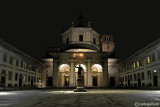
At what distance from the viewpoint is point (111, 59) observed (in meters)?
54.8

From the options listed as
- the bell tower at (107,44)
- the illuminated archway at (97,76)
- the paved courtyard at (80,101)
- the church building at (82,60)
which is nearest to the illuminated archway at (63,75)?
the church building at (82,60)

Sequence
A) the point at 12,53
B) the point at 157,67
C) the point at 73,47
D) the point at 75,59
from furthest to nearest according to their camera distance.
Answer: the point at 73,47 < the point at 75,59 < the point at 12,53 < the point at 157,67

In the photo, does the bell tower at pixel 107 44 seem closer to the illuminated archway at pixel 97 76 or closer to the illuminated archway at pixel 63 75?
the illuminated archway at pixel 97 76

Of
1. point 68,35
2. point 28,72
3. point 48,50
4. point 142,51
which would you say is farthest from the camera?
point 48,50

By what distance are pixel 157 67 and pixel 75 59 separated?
22.0 m

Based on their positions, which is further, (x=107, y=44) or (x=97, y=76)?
(x=107, y=44)

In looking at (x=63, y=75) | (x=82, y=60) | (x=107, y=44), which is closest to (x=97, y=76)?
(x=82, y=60)

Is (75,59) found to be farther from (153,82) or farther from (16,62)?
(153,82)

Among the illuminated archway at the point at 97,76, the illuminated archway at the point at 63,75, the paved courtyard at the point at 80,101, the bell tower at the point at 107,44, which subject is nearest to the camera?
the paved courtyard at the point at 80,101

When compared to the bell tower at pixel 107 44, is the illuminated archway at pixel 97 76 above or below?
below

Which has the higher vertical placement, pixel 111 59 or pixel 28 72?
pixel 111 59

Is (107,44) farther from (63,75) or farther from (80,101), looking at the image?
(80,101)

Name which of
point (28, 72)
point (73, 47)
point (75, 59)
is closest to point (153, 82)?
point (75, 59)

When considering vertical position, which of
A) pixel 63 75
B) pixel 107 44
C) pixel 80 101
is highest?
pixel 107 44
